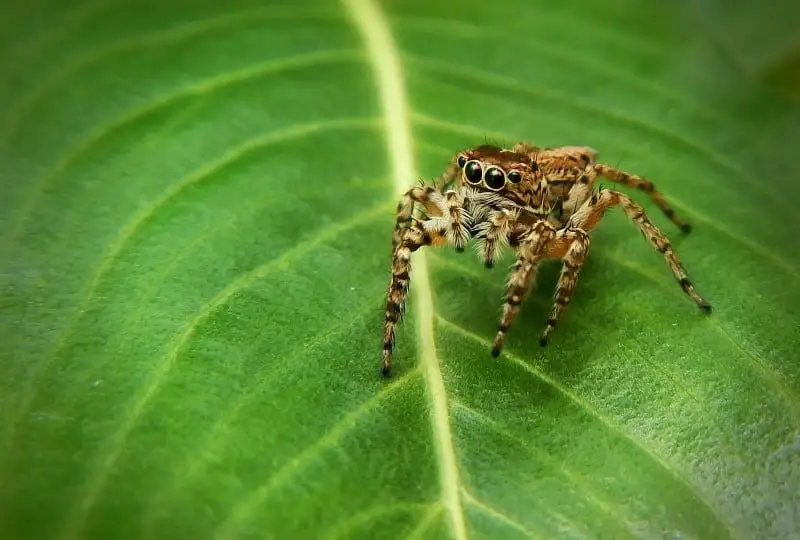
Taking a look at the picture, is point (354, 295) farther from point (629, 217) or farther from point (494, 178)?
point (629, 217)

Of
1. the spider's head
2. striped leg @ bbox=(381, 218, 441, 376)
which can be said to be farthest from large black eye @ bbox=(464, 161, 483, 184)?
striped leg @ bbox=(381, 218, 441, 376)

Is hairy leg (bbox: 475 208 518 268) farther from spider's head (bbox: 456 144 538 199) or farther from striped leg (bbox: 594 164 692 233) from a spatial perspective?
striped leg (bbox: 594 164 692 233)

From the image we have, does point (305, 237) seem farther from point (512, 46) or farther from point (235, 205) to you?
point (512, 46)

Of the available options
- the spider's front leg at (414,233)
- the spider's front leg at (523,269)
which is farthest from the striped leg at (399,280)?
the spider's front leg at (523,269)

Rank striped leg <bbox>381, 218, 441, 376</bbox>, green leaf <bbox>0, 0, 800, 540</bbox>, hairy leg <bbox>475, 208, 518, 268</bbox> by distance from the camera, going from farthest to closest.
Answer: hairy leg <bbox>475, 208, 518, 268</bbox> < striped leg <bbox>381, 218, 441, 376</bbox> < green leaf <bbox>0, 0, 800, 540</bbox>

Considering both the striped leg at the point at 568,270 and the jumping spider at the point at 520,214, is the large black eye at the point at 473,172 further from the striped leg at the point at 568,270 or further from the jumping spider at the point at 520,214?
the striped leg at the point at 568,270

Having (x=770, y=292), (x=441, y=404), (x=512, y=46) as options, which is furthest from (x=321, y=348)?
(x=512, y=46)
